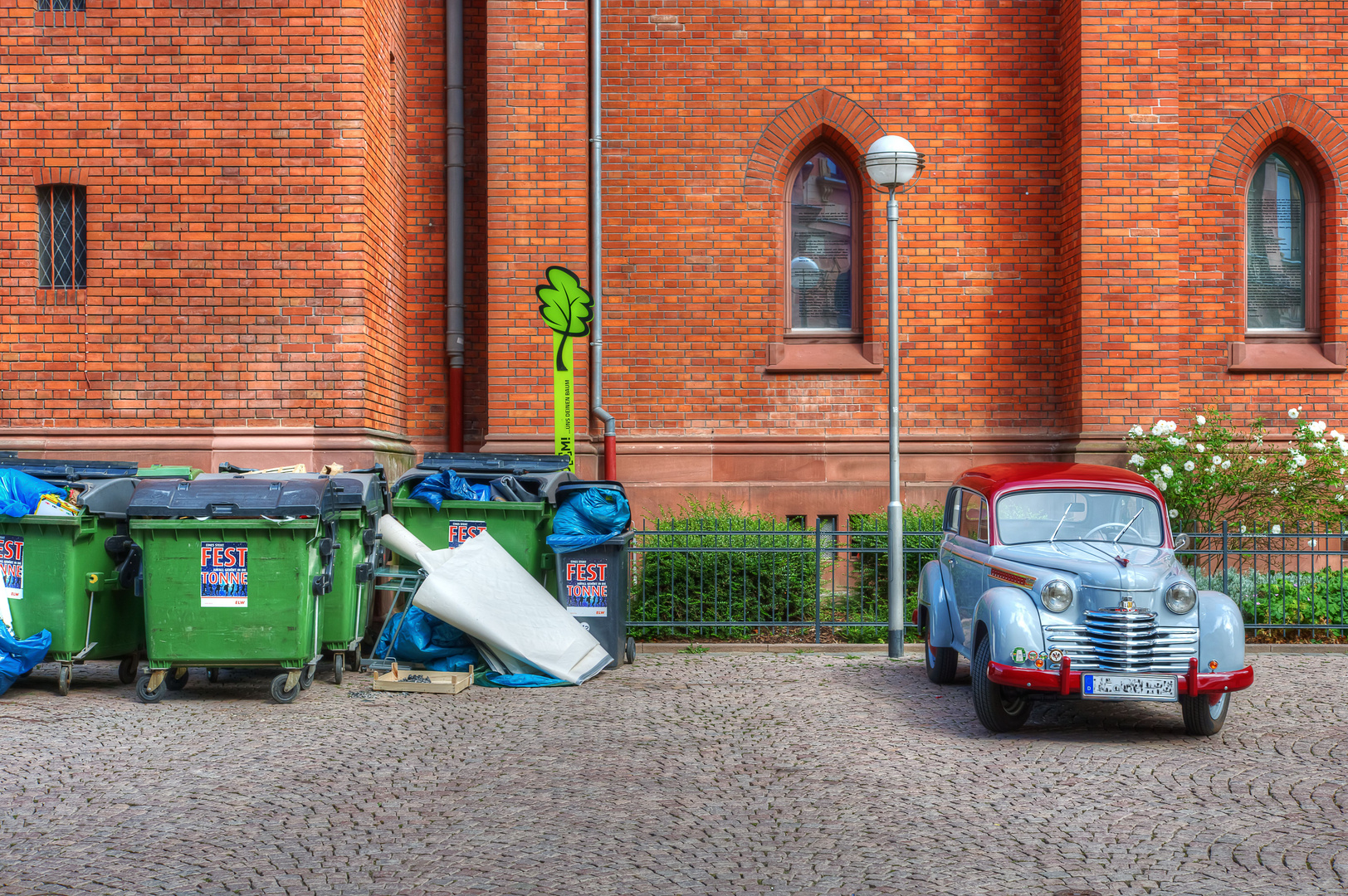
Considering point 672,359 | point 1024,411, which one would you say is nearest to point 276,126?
point 672,359

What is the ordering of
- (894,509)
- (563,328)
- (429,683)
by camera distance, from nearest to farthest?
(429,683) → (894,509) → (563,328)

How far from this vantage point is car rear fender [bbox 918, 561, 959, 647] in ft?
26.0

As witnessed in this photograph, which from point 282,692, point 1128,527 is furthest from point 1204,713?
point 282,692

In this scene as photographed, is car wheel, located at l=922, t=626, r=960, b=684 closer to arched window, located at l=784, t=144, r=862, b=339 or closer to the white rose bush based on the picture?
the white rose bush

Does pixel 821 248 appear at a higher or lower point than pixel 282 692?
higher

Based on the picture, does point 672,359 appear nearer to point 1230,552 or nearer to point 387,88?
point 387,88

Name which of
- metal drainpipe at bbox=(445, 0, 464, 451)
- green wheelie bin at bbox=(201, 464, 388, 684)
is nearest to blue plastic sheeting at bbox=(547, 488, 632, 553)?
green wheelie bin at bbox=(201, 464, 388, 684)

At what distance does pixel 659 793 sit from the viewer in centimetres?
530

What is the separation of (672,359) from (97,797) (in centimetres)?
807

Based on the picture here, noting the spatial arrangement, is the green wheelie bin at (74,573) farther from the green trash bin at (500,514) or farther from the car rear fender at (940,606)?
the car rear fender at (940,606)

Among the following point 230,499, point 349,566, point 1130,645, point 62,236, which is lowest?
point 1130,645

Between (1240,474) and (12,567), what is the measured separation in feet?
35.5

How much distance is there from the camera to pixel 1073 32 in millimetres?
12023

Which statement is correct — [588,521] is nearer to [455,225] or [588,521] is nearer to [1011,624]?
[1011,624]
